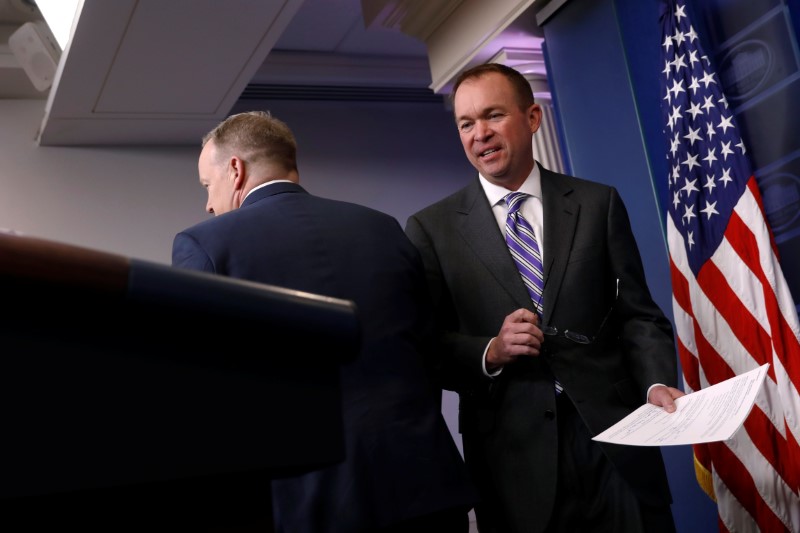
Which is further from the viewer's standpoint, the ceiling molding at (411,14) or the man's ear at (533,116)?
the ceiling molding at (411,14)

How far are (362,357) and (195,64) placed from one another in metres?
3.95

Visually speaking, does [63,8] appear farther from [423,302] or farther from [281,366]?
[281,366]

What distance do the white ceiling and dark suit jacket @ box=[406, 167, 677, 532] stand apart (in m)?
2.88

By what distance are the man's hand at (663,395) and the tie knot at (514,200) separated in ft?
1.81

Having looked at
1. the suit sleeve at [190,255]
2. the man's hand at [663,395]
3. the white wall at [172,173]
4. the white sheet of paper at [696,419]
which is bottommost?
the white sheet of paper at [696,419]

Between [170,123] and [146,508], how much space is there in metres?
5.85

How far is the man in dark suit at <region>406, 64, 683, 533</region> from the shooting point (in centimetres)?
201

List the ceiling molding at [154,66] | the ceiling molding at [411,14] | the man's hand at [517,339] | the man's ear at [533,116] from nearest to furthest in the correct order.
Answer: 1. the man's hand at [517,339]
2. the man's ear at [533,116]
3. the ceiling molding at [154,66]
4. the ceiling molding at [411,14]

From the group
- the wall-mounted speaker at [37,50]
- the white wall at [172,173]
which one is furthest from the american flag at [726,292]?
the white wall at [172,173]

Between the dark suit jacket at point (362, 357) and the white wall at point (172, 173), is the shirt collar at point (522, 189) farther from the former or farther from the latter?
the white wall at point (172, 173)

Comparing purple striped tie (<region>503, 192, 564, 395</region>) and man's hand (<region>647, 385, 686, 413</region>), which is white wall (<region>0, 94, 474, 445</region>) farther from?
man's hand (<region>647, 385, 686, 413</region>)

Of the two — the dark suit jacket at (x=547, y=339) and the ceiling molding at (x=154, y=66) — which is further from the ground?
the ceiling molding at (x=154, y=66)

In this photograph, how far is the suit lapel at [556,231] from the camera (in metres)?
2.15

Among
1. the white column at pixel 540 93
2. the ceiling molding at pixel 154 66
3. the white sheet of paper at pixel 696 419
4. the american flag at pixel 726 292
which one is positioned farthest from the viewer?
the white column at pixel 540 93
